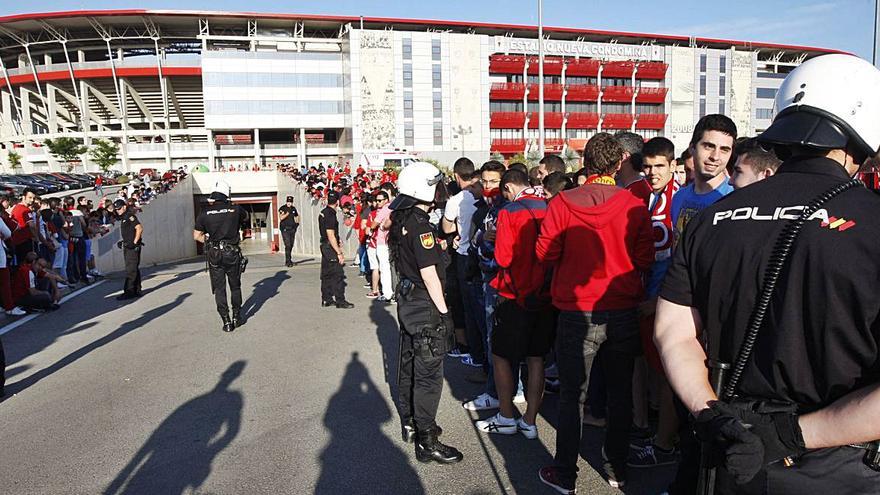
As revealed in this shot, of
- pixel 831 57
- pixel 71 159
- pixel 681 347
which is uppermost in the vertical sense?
pixel 71 159

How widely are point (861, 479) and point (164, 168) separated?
70.9 metres

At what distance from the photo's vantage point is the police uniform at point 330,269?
962 cm

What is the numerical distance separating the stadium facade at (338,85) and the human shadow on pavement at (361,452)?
2093 inches

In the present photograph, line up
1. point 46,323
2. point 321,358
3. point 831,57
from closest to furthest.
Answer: point 831,57 → point 321,358 → point 46,323

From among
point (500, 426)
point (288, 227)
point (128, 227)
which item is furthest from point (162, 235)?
point (500, 426)

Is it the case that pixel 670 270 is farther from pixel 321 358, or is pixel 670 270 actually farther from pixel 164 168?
pixel 164 168

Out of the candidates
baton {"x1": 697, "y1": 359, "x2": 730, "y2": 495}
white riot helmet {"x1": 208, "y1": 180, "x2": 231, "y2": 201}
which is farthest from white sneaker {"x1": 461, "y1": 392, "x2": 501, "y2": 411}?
white riot helmet {"x1": 208, "y1": 180, "x2": 231, "y2": 201}

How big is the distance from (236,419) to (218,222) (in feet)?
13.4

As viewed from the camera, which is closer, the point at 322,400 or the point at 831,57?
the point at 831,57

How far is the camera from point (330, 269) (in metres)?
9.63

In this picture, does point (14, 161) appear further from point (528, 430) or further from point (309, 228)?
point (528, 430)

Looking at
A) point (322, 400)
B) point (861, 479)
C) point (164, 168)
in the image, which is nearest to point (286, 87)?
point (164, 168)

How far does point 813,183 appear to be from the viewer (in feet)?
5.20

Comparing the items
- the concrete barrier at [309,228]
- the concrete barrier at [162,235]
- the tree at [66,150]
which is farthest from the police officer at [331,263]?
the tree at [66,150]
